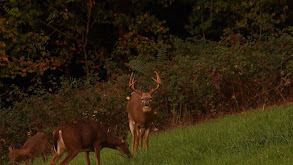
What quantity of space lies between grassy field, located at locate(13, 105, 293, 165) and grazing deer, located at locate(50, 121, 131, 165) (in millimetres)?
510

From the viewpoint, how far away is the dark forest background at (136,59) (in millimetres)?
15320

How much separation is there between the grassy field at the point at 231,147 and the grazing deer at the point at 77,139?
510 millimetres

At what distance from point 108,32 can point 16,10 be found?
588 cm

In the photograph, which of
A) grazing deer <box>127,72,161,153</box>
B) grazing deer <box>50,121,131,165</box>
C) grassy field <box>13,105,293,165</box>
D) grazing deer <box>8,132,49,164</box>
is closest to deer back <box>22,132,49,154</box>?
grazing deer <box>8,132,49,164</box>

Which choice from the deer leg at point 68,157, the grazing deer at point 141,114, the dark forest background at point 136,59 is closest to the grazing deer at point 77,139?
the deer leg at point 68,157

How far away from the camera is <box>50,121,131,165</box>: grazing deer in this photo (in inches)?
365

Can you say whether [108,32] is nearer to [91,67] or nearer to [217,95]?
[91,67]

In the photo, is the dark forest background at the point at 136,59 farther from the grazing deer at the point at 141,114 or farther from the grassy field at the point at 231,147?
the grassy field at the point at 231,147

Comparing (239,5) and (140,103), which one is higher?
(239,5)

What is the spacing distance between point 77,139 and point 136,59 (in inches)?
417

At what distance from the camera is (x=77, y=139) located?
930 centimetres

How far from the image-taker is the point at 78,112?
15.2 metres

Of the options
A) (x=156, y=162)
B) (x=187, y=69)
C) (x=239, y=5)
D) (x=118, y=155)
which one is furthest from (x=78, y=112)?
(x=239, y=5)

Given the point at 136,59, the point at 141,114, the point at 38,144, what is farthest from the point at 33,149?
the point at 136,59
